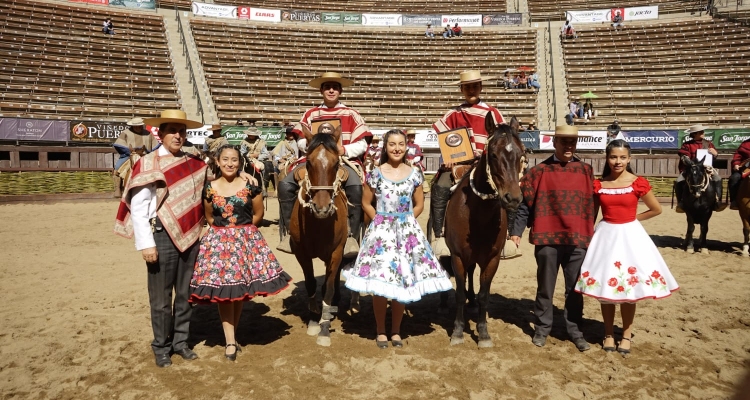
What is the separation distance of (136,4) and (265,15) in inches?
313

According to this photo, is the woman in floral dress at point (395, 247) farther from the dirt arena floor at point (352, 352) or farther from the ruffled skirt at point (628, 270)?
the ruffled skirt at point (628, 270)

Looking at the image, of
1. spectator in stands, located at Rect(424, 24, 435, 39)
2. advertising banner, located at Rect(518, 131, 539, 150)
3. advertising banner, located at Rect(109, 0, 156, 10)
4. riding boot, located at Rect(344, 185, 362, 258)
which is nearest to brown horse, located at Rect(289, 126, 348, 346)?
riding boot, located at Rect(344, 185, 362, 258)

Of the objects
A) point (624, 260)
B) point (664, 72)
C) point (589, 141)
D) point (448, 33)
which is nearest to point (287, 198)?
point (624, 260)

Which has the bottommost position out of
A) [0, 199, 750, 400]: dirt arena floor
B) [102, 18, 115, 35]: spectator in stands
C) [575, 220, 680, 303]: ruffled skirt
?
[0, 199, 750, 400]: dirt arena floor

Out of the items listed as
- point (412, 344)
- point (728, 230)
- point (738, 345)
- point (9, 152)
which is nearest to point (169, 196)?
point (412, 344)

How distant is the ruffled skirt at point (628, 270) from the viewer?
453 cm

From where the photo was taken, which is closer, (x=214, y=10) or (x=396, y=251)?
(x=396, y=251)

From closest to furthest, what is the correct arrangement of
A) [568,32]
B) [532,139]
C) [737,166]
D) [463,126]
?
[463,126] → [737,166] → [532,139] → [568,32]

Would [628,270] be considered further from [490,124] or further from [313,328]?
[313,328]

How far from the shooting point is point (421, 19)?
34312 mm

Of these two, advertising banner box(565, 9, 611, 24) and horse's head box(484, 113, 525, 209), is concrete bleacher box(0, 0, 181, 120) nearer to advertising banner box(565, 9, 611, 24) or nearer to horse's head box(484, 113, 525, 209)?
horse's head box(484, 113, 525, 209)

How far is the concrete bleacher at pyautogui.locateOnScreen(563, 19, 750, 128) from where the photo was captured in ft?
79.8

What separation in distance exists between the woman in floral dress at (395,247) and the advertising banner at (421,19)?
31.6 m

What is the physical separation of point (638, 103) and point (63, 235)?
84.4ft
